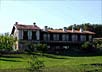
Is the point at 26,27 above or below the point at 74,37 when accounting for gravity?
above

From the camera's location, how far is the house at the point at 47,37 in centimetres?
5656

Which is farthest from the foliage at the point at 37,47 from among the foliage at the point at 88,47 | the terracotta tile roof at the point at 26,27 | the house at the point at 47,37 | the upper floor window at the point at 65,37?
the upper floor window at the point at 65,37

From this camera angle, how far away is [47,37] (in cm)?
6028

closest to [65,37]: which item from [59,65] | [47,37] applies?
[47,37]

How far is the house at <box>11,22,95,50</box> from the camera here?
5656cm

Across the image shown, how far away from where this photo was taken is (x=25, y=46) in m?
55.0

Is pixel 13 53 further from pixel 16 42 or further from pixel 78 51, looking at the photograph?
pixel 78 51

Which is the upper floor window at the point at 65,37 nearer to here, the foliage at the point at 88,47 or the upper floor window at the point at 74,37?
the upper floor window at the point at 74,37

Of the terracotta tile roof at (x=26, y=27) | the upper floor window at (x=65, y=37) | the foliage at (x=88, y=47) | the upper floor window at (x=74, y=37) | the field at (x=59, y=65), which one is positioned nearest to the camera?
the field at (x=59, y=65)

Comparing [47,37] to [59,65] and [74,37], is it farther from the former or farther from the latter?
[59,65]

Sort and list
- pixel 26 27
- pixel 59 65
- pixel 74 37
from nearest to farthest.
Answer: pixel 59 65
pixel 26 27
pixel 74 37

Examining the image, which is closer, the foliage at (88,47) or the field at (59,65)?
the field at (59,65)

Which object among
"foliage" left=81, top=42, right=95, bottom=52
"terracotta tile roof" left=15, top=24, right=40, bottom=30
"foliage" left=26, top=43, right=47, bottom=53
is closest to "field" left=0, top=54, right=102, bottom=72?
"foliage" left=26, top=43, right=47, bottom=53

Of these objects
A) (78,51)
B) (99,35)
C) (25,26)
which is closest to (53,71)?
(78,51)
